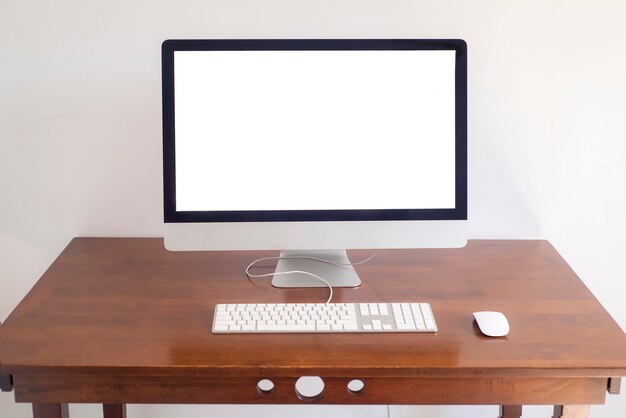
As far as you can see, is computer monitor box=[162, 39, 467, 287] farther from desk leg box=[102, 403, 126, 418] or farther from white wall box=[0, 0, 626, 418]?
desk leg box=[102, 403, 126, 418]

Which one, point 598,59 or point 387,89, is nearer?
point 387,89

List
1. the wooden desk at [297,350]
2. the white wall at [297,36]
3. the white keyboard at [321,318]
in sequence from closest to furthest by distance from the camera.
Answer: the wooden desk at [297,350], the white keyboard at [321,318], the white wall at [297,36]

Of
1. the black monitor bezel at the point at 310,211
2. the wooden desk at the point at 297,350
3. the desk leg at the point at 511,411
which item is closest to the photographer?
the wooden desk at the point at 297,350

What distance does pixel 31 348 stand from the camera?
129 cm

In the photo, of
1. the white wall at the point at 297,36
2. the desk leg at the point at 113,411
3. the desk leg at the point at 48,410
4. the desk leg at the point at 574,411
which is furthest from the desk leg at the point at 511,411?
the desk leg at the point at 48,410

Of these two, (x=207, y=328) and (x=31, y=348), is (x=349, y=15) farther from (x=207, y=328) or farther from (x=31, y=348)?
(x=31, y=348)

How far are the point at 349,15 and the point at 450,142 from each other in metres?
0.40

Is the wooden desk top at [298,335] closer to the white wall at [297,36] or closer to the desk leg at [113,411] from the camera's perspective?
the white wall at [297,36]

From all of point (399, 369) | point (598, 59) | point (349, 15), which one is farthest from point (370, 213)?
point (598, 59)

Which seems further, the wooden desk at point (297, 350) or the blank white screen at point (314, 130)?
the blank white screen at point (314, 130)

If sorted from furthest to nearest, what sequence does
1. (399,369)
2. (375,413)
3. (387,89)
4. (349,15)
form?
(375,413)
(349,15)
(387,89)
(399,369)

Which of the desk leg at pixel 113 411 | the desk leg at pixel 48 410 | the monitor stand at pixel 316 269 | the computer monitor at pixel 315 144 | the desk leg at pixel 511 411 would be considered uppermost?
the computer monitor at pixel 315 144

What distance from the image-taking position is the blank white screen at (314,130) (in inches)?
57.9

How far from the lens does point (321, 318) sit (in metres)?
1.38
